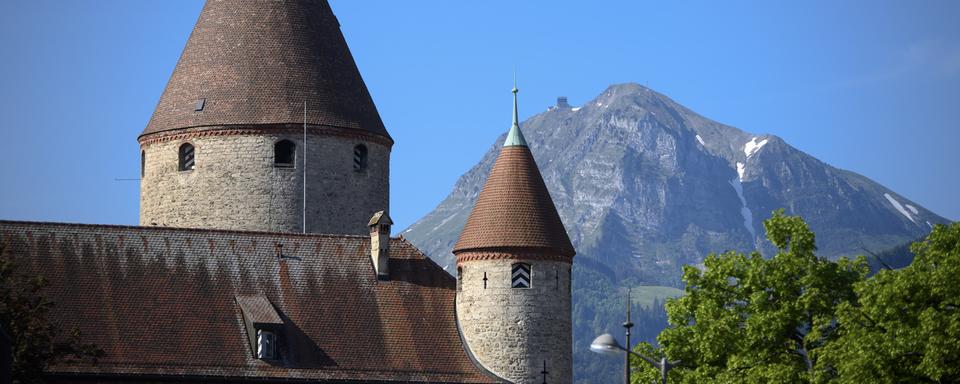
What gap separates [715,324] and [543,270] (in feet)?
20.9

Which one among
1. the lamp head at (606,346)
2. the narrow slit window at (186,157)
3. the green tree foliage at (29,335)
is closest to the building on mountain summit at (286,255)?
the narrow slit window at (186,157)

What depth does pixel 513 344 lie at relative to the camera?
54.8 meters

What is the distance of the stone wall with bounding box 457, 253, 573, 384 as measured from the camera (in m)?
54.6

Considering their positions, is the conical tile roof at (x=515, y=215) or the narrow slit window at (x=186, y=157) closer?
the conical tile roof at (x=515, y=215)

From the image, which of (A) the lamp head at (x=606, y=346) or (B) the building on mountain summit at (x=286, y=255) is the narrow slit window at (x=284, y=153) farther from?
(A) the lamp head at (x=606, y=346)

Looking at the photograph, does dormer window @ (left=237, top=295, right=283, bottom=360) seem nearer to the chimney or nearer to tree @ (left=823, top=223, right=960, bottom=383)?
the chimney

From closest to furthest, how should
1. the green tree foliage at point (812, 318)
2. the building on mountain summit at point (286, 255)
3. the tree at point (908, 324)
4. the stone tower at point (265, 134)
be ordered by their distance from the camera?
the tree at point (908, 324)
the green tree foliage at point (812, 318)
the building on mountain summit at point (286, 255)
the stone tower at point (265, 134)

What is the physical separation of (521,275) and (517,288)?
42 centimetres

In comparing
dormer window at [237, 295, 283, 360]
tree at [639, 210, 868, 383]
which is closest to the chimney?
dormer window at [237, 295, 283, 360]

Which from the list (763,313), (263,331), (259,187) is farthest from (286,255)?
(763,313)

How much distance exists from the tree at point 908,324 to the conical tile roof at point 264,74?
791 inches

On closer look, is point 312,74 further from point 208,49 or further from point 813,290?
point 813,290

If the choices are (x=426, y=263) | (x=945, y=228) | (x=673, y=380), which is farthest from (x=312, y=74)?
(x=945, y=228)

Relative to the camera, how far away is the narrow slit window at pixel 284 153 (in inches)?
2427
